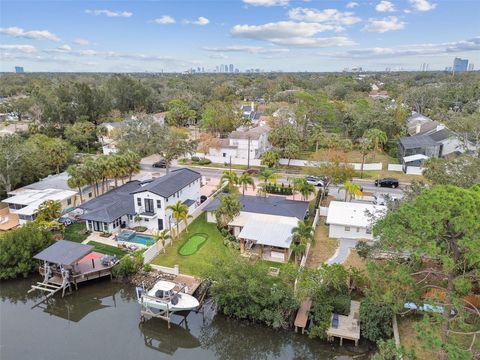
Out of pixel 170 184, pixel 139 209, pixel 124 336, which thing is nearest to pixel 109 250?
pixel 139 209

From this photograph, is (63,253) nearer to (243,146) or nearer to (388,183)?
(243,146)

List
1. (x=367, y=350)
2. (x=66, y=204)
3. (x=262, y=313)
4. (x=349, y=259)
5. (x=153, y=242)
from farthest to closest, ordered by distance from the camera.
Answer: (x=66, y=204)
(x=153, y=242)
(x=349, y=259)
(x=262, y=313)
(x=367, y=350)

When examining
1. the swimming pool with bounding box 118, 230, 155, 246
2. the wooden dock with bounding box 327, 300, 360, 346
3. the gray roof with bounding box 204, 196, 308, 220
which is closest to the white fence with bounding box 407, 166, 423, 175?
the gray roof with bounding box 204, 196, 308, 220

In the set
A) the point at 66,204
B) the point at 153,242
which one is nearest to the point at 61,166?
the point at 66,204

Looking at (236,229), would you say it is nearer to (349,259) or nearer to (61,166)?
(349,259)

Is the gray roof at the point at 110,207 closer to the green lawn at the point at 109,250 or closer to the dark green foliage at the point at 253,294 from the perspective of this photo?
the green lawn at the point at 109,250

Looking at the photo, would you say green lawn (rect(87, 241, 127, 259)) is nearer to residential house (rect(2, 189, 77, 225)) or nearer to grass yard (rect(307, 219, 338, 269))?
residential house (rect(2, 189, 77, 225))

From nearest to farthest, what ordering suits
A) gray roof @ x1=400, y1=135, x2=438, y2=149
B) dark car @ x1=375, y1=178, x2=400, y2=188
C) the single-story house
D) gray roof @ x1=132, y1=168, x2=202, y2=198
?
the single-story house
gray roof @ x1=132, y1=168, x2=202, y2=198
dark car @ x1=375, y1=178, x2=400, y2=188
gray roof @ x1=400, y1=135, x2=438, y2=149
